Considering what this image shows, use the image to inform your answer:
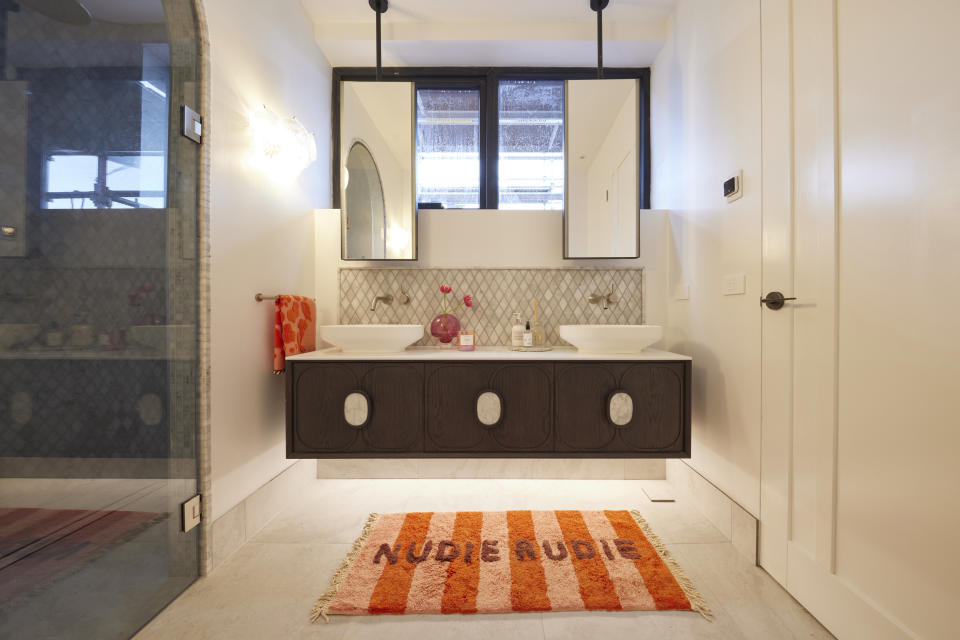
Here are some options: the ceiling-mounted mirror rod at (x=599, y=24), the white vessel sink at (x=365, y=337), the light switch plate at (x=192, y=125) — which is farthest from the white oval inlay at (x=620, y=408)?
the light switch plate at (x=192, y=125)

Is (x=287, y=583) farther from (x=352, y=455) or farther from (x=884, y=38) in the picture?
(x=884, y=38)

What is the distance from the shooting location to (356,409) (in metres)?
2.00

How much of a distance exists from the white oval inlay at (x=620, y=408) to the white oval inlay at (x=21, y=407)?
2.04m

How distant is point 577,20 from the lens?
99.7 inches

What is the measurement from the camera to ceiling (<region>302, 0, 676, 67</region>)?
8.04 ft

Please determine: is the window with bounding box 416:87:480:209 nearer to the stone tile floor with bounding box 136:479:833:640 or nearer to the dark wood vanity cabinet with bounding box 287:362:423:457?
the dark wood vanity cabinet with bounding box 287:362:423:457

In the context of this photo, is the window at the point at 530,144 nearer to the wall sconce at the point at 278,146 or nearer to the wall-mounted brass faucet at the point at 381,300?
the wall-mounted brass faucet at the point at 381,300

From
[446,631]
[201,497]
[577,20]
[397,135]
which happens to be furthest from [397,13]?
[446,631]

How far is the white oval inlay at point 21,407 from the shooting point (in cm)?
101

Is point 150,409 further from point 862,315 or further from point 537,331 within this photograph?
point 862,315

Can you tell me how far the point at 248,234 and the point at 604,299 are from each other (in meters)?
2.03

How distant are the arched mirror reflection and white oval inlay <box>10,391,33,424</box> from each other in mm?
1660

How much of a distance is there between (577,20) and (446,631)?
3.21 metres

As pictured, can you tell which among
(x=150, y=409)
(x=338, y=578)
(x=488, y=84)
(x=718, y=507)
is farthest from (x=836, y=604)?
(x=488, y=84)
